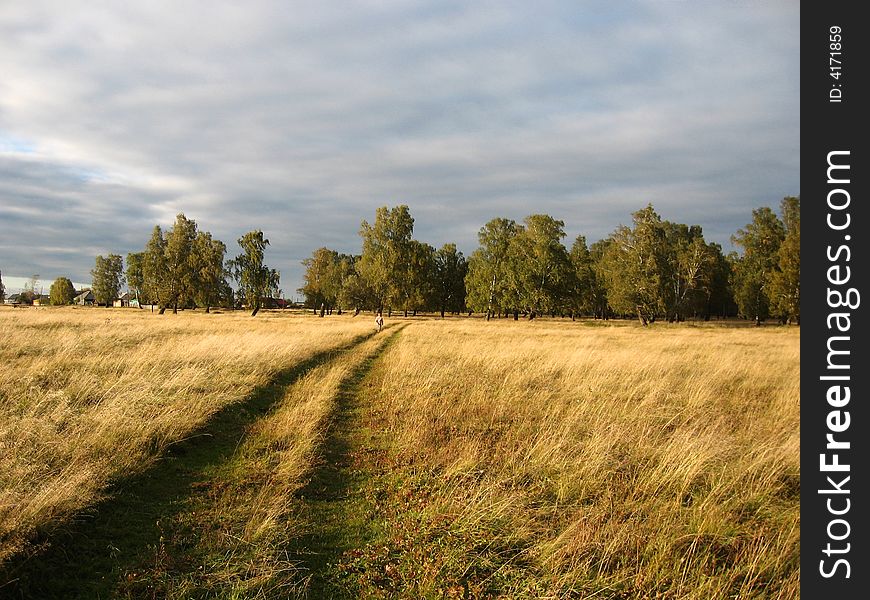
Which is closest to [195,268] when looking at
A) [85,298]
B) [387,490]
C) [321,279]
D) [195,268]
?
[195,268]

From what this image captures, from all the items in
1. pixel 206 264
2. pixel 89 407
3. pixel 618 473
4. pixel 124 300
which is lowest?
pixel 618 473

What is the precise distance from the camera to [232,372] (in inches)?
544

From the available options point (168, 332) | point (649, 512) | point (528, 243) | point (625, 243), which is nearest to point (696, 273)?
point (625, 243)

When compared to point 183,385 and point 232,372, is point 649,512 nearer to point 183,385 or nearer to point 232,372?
point 183,385

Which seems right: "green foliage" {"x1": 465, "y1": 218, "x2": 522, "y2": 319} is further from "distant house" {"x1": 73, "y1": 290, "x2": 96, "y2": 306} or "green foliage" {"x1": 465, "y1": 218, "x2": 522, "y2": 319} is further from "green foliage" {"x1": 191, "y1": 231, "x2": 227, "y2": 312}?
"distant house" {"x1": 73, "y1": 290, "x2": 96, "y2": 306}

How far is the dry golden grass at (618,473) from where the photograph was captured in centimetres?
459

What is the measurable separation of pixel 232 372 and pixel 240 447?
643cm

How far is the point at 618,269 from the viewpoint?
60219mm

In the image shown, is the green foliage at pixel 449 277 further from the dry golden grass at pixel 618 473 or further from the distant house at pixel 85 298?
the distant house at pixel 85 298

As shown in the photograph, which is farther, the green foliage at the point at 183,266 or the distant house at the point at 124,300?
the distant house at the point at 124,300

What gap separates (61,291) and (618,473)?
15942cm

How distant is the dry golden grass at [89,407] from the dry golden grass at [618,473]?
154 inches

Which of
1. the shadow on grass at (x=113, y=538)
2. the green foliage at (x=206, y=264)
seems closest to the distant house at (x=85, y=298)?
the green foliage at (x=206, y=264)

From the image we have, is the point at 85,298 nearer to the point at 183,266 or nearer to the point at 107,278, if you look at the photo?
the point at 107,278
